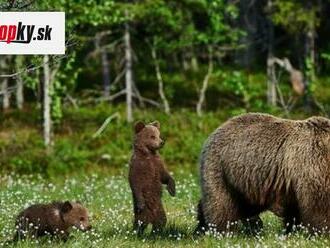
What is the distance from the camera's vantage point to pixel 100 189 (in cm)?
1678

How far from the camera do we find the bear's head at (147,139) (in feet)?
36.3

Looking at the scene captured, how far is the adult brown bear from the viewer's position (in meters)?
9.87

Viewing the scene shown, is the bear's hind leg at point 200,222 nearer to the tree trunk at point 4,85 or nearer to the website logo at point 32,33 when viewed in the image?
the website logo at point 32,33

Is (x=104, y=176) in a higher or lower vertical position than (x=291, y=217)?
lower

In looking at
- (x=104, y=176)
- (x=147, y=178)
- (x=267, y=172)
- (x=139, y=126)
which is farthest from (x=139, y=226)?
(x=104, y=176)

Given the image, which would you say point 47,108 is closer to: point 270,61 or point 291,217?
point 270,61

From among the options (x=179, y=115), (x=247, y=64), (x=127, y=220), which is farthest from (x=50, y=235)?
(x=247, y=64)

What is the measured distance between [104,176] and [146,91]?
1612 cm

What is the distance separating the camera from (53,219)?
10539 mm

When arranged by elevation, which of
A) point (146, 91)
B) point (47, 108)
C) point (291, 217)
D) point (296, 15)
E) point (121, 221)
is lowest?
point (121, 221)

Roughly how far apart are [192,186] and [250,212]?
5821 millimetres

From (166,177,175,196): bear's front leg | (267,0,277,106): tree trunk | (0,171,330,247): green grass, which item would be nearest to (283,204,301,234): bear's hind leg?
(0,171,330,247): green grass

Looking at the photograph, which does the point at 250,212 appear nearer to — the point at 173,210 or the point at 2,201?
the point at 173,210

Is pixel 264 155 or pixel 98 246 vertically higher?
pixel 264 155
